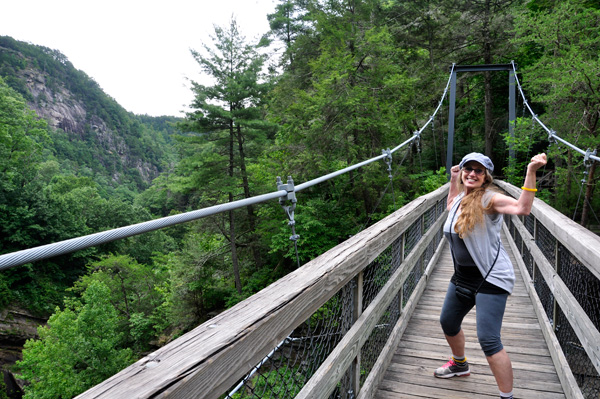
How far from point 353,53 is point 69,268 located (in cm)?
2994

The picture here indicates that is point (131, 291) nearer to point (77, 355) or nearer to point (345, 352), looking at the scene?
point (77, 355)

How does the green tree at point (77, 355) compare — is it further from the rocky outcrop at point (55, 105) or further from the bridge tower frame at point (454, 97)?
the rocky outcrop at point (55, 105)

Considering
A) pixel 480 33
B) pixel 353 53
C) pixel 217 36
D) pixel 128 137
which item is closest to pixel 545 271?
pixel 353 53

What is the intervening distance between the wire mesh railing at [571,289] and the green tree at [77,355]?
17.5 meters

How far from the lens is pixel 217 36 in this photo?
13664 mm

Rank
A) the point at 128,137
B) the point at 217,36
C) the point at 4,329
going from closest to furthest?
the point at 217,36 → the point at 4,329 → the point at 128,137

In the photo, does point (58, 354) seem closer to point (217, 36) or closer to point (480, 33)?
point (217, 36)

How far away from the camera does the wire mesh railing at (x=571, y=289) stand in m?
1.54

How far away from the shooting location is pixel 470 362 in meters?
2.44

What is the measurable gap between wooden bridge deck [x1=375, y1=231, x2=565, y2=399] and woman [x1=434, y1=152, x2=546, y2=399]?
0.34m

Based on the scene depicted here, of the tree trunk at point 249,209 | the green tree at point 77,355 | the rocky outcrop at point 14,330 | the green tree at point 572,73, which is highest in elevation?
the green tree at point 572,73

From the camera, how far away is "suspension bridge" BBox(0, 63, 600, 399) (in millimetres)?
708

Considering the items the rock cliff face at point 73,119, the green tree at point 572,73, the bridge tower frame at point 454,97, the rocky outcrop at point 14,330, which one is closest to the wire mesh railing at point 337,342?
the green tree at point 572,73

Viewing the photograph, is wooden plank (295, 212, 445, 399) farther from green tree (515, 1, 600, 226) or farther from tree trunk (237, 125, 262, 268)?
tree trunk (237, 125, 262, 268)
